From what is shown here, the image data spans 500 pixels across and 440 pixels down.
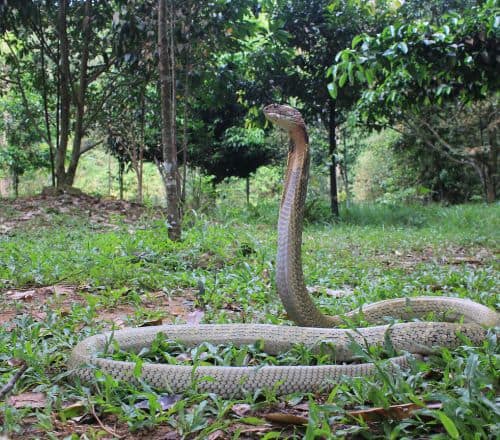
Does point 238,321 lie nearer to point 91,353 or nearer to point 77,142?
point 91,353

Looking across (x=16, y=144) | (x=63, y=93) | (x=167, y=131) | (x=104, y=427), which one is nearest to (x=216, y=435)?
(x=104, y=427)

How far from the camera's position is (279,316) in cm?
302

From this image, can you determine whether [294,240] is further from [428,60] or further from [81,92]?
[81,92]

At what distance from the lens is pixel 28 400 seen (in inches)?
72.6

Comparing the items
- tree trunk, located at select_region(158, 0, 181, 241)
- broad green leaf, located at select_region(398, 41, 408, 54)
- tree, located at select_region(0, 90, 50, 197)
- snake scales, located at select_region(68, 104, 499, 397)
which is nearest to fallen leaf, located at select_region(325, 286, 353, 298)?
snake scales, located at select_region(68, 104, 499, 397)

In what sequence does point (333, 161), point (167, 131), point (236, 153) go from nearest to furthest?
point (167, 131) → point (333, 161) → point (236, 153)

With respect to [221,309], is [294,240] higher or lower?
higher

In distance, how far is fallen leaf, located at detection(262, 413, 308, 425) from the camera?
1599 millimetres

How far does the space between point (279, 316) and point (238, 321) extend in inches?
9.6

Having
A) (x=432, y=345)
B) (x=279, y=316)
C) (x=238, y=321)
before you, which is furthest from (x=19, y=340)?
(x=432, y=345)

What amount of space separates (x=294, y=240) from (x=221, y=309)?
3.25 ft

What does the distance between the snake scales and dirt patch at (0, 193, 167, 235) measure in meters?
4.51

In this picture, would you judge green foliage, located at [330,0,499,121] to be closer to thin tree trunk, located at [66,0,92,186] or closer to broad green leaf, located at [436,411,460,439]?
broad green leaf, located at [436,411,460,439]

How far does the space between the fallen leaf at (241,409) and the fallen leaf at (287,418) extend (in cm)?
11
